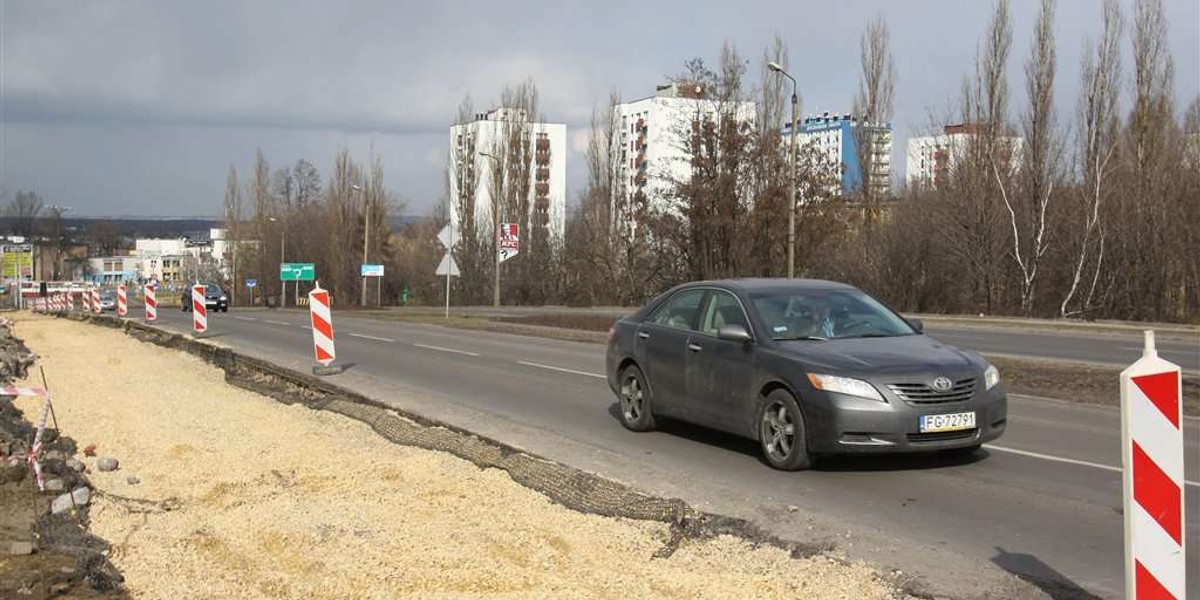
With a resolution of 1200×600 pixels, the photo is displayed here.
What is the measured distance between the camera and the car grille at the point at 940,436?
7523 mm

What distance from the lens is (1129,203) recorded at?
37781 mm

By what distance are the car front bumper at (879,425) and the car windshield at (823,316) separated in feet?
3.19

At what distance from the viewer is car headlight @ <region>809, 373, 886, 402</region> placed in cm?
748

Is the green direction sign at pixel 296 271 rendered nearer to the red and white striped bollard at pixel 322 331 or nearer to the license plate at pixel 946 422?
the red and white striped bollard at pixel 322 331

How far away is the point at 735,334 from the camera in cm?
840

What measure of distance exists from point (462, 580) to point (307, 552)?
41.5 inches

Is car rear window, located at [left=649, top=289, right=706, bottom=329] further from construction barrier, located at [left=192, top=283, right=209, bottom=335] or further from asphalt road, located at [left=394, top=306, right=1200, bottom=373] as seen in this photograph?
construction barrier, located at [left=192, top=283, right=209, bottom=335]

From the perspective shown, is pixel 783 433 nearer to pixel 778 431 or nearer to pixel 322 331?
pixel 778 431

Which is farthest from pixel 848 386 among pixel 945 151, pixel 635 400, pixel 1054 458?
pixel 945 151

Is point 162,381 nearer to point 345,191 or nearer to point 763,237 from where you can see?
point 763,237

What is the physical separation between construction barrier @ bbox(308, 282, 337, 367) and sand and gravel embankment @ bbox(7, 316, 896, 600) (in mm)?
5905

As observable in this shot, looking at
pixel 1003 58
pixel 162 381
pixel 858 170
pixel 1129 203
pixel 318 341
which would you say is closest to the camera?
pixel 162 381

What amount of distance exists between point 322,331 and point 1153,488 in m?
13.4

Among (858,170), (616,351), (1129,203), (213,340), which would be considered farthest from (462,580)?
(858,170)
